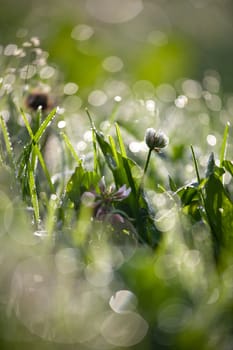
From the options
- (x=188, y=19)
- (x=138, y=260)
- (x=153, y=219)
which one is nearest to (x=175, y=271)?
(x=138, y=260)

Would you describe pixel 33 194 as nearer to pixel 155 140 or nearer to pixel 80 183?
pixel 80 183

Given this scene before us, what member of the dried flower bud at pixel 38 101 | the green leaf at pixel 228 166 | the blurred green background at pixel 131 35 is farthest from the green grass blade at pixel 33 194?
the blurred green background at pixel 131 35

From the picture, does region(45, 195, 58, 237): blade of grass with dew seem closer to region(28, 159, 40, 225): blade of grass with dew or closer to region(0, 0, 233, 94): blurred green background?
region(28, 159, 40, 225): blade of grass with dew

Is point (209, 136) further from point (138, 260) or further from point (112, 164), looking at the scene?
point (138, 260)

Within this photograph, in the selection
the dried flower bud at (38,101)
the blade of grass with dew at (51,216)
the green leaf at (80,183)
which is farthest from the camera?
the dried flower bud at (38,101)

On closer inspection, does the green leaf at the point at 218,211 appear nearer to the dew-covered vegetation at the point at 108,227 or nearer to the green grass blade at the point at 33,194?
the dew-covered vegetation at the point at 108,227
